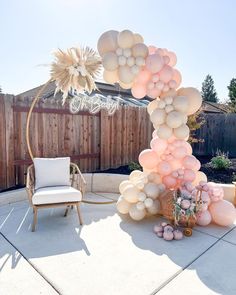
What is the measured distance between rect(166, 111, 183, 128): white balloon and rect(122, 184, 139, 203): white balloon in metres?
1.03

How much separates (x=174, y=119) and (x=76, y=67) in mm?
1581

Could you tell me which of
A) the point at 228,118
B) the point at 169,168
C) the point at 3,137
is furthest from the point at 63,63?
the point at 228,118

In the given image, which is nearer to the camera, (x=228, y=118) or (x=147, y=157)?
(x=147, y=157)

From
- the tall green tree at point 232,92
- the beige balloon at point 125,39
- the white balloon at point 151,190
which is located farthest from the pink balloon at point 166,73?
the tall green tree at point 232,92

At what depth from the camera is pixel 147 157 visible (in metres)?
3.44

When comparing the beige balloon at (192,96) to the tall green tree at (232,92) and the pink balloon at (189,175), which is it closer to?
the pink balloon at (189,175)

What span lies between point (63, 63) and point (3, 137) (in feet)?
5.73

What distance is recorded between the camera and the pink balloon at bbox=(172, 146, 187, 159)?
325 centimetres

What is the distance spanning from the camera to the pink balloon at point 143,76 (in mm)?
3123

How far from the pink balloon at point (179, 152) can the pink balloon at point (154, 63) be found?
44.2 inches

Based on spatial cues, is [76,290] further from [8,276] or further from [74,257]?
[8,276]

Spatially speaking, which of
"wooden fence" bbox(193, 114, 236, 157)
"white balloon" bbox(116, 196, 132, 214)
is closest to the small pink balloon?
"white balloon" bbox(116, 196, 132, 214)

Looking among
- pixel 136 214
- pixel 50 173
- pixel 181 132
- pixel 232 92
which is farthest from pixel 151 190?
pixel 232 92

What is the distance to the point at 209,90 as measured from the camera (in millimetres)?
34844
